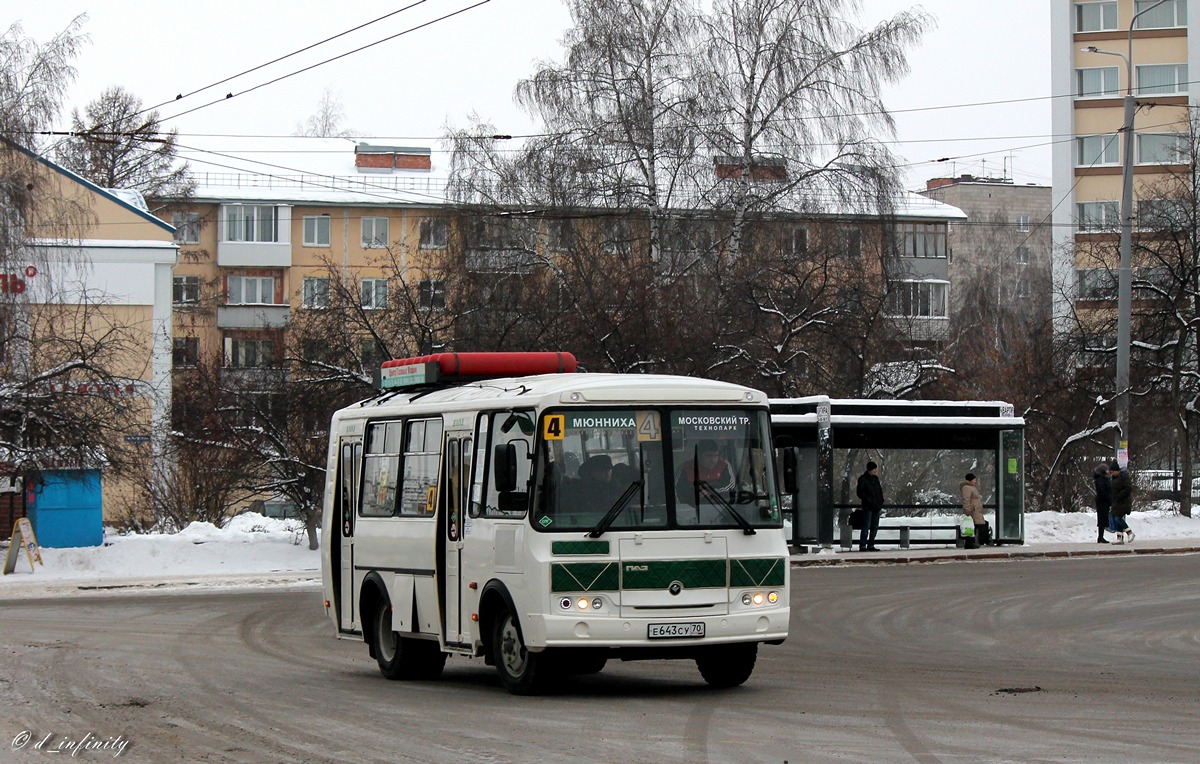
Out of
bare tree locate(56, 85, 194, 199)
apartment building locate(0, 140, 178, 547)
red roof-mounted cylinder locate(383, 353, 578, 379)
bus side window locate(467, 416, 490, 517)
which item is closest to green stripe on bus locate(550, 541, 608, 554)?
bus side window locate(467, 416, 490, 517)

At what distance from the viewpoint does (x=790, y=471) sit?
1367 centimetres

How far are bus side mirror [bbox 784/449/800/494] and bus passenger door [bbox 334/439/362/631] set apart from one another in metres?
4.42

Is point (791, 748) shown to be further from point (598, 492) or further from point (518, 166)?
point (518, 166)

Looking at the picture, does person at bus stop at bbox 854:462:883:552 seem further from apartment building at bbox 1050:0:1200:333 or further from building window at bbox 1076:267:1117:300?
apartment building at bbox 1050:0:1200:333

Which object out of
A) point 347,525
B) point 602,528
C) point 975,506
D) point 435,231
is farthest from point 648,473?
point 435,231

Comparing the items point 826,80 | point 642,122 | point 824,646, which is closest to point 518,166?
point 642,122

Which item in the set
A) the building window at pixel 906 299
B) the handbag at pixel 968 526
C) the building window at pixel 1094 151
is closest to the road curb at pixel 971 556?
the handbag at pixel 968 526

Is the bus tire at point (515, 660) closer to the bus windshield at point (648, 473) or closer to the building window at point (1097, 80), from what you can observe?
the bus windshield at point (648, 473)

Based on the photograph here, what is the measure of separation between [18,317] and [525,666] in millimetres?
22094

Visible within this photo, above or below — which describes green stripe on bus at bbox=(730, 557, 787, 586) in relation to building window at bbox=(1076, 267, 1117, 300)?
below

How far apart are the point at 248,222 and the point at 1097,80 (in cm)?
4022

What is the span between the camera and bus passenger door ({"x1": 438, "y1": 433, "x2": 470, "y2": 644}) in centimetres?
1357
